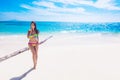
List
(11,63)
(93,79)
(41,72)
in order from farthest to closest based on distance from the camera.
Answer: (11,63) < (41,72) < (93,79)

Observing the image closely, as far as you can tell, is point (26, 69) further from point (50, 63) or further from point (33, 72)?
point (50, 63)

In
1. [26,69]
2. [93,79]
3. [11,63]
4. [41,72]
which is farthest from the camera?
[11,63]

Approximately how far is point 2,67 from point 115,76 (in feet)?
13.5

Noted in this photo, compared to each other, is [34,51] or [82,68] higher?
[34,51]

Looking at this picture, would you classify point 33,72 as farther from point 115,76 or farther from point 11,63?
point 115,76

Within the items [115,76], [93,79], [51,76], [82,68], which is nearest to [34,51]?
[51,76]

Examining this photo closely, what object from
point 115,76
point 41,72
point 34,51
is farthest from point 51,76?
point 115,76

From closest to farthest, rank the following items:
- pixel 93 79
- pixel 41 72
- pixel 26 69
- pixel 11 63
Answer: pixel 93 79
pixel 41 72
pixel 26 69
pixel 11 63

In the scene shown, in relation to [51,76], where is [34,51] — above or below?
above

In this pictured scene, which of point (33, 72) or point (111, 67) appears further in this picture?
point (111, 67)

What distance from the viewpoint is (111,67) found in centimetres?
873

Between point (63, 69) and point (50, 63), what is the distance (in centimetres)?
126

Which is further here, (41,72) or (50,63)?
(50,63)

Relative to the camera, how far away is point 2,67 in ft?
28.8
